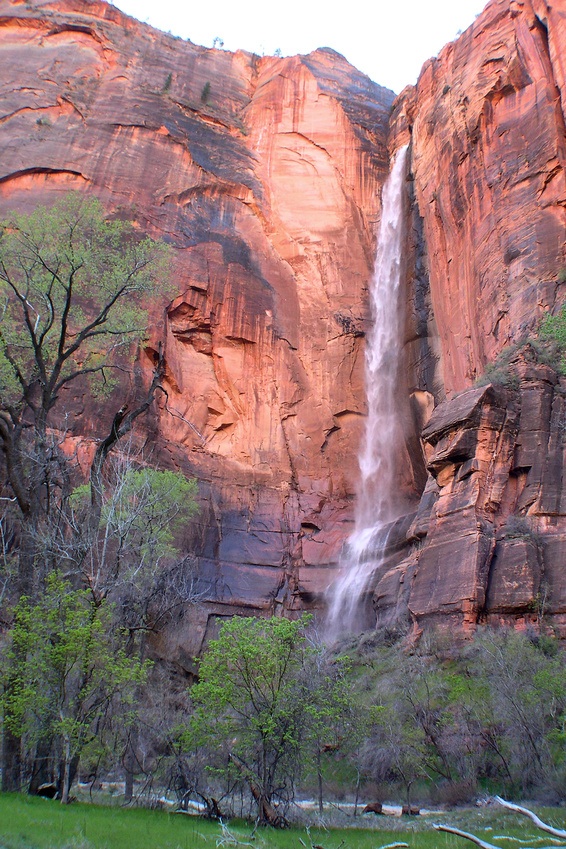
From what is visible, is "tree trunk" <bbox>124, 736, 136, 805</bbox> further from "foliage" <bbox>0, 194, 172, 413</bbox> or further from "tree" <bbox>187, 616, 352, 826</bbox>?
"foliage" <bbox>0, 194, 172, 413</bbox>

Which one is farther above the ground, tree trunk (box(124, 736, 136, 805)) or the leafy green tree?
the leafy green tree

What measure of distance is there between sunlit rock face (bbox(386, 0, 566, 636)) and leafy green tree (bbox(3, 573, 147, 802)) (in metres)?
9.42

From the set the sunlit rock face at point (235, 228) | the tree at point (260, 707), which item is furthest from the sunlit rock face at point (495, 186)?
the tree at point (260, 707)

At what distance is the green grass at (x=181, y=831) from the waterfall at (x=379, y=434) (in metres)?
13.6

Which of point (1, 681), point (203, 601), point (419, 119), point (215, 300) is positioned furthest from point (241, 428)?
point (1, 681)

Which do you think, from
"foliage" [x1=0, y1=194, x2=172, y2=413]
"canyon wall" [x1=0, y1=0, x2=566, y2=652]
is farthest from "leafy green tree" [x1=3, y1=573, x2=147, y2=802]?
"canyon wall" [x1=0, y1=0, x2=566, y2=652]

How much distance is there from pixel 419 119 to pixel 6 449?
30475 mm

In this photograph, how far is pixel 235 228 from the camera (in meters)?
35.5

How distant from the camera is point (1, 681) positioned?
35.9 ft

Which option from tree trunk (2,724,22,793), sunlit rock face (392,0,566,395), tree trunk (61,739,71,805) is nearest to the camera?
tree trunk (61,739,71,805)

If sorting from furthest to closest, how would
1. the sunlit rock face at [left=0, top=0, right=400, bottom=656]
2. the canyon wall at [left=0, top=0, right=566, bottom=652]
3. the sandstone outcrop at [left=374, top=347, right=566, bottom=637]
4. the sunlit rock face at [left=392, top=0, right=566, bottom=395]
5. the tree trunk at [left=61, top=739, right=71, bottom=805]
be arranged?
1. the sunlit rock face at [left=0, top=0, right=400, bottom=656]
2. the sunlit rock face at [left=392, top=0, right=566, bottom=395]
3. the canyon wall at [left=0, top=0, right=566, bottom=652]
4. the sandstone outcrop at [left=374, top=347, right=566, bottom=637]
5. the tree trunk at [left=61, top=739, right=71, bottom=805]

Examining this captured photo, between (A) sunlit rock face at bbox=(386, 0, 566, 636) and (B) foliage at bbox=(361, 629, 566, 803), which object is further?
(A) sunlit rock face at bbox=(386, 0, 566, 636)

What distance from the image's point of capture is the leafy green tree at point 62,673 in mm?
10586

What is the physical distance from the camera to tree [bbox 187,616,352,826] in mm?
11250
